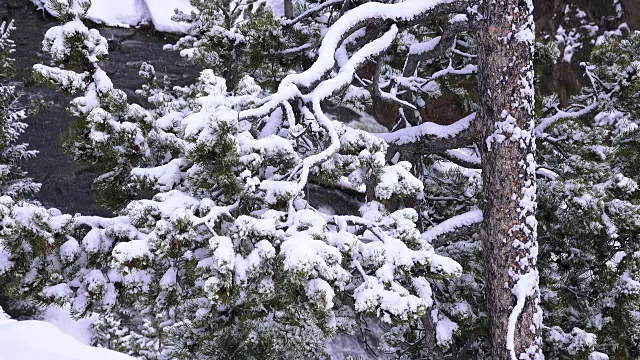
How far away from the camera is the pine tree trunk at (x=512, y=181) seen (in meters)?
4.12

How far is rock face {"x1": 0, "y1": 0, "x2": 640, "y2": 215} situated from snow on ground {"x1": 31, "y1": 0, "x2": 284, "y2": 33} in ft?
0.69

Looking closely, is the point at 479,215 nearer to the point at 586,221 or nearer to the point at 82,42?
the point at 586,221

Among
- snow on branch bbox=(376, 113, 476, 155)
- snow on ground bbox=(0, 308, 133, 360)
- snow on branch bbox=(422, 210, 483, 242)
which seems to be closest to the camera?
snow on ground bbox=(0, 308, 133, 360)

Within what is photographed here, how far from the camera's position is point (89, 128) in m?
3.89

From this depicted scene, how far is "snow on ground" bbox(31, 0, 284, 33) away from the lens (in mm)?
12375

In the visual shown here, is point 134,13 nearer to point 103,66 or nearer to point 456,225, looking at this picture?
point 103,66

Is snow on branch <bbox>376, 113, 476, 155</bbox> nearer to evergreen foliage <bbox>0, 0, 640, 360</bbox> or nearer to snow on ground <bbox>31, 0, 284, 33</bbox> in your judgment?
evergreen foliage <bbox>0, 0, 640, 360</bbox>

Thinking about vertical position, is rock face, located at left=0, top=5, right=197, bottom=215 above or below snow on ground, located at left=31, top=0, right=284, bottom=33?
below

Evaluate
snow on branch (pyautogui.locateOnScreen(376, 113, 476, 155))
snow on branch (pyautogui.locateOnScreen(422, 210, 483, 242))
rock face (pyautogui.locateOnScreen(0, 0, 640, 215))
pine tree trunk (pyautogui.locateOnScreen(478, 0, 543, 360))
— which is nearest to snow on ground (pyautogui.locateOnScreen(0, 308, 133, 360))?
snow on branch (pyautogui.locateOnScreen(422, 210, 483, 242))

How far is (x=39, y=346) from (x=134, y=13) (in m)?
11.1

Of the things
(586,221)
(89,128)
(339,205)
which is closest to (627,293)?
(586,221)

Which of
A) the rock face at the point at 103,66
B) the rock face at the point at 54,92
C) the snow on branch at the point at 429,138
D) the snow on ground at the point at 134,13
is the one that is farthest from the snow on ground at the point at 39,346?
the snow on ground at the point at 134,13

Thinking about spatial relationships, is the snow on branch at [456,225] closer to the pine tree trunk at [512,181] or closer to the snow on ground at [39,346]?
the pine tree trunk at [512,181]

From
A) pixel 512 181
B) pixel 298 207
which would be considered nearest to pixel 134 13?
pixel 298 207
